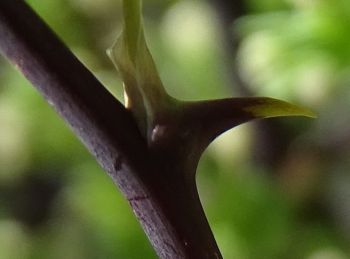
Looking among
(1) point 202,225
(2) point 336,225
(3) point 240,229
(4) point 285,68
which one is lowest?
(2) point 336,225

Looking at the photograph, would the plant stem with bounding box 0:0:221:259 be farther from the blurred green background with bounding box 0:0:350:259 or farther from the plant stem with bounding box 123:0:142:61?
the blurred green background with bounding box 0:0:350:259

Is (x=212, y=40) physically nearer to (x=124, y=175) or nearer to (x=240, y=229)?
(x=240, y=229)

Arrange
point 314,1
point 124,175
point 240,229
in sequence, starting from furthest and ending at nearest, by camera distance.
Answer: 1. point 240,229
2. point 314,1
3. point 124,175

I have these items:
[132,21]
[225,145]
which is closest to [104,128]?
[132,21]

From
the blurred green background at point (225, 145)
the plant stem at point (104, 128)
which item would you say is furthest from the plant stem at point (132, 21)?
the blurred green background at point (225, 145)

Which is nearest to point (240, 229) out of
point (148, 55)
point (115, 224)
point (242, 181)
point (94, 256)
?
point (242, 181)

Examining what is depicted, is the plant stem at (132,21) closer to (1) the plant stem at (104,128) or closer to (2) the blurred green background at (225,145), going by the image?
(1) the plant stem at (104,128)

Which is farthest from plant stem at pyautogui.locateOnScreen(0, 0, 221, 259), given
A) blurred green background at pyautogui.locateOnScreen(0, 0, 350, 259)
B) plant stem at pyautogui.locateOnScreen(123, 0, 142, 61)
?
blurred green background at pyautogui.locateOnScreen(0, 0, 350, 259)

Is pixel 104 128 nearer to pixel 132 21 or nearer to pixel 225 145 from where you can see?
pixel 132 21
